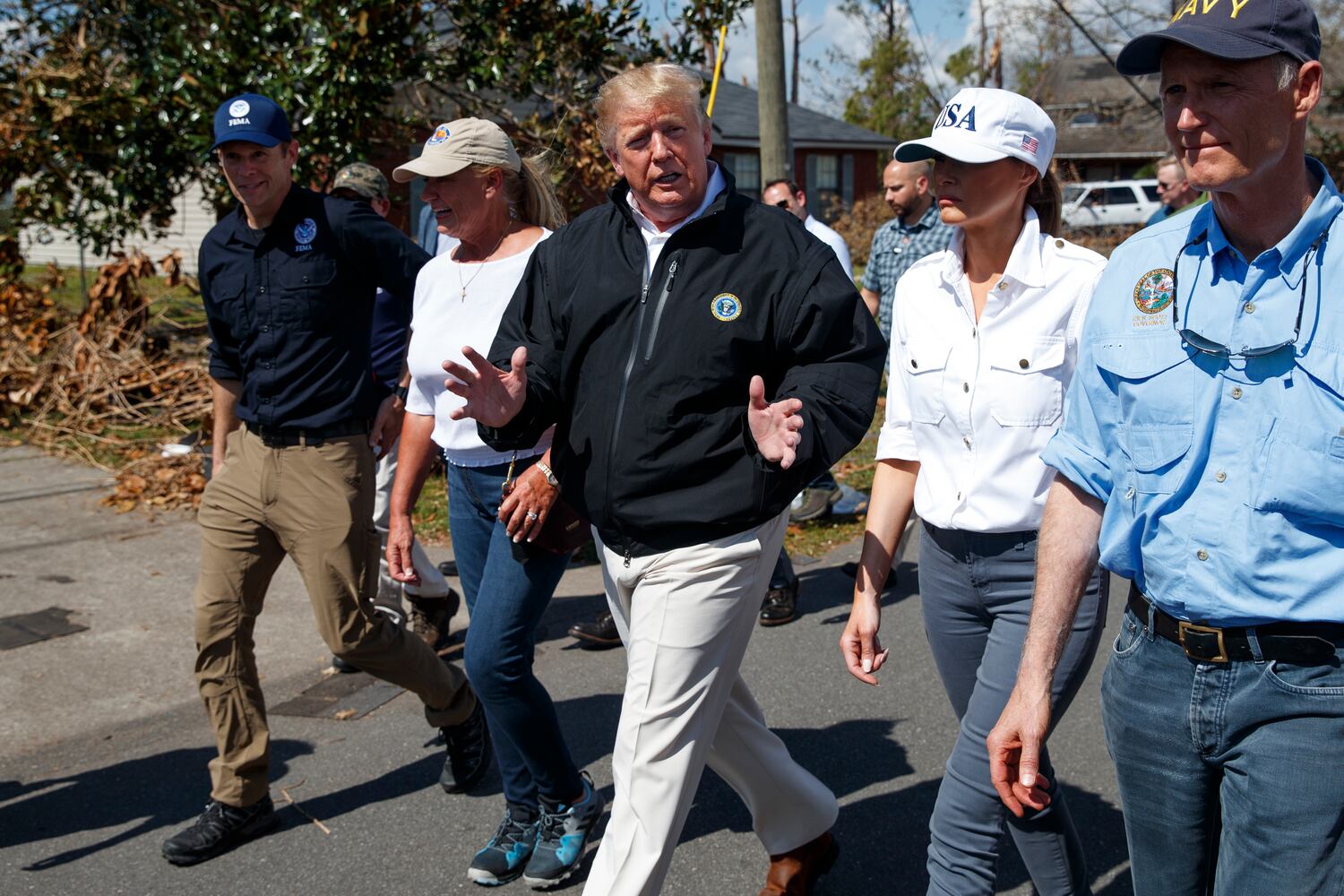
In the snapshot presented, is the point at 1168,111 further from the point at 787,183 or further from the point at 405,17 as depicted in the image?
→ the point at 405,17

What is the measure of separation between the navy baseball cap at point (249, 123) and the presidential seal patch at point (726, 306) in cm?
195

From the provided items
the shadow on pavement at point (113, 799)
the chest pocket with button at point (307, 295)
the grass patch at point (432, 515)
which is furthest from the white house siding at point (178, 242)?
the chest pocket with button at point (307, 295)

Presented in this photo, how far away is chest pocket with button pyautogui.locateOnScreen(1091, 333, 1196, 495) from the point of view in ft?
6.82

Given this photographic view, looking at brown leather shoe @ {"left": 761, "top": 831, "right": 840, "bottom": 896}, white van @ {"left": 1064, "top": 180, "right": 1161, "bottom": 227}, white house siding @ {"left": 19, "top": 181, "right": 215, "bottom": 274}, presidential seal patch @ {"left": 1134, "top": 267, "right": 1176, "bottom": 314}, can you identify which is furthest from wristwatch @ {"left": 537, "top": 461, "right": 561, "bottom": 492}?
white van @ {"left": 1064, "top": 180, "right": 1161, "bottom": 227}

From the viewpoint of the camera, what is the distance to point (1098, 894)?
3.54m

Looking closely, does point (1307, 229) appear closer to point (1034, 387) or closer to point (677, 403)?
point (1034, 387)

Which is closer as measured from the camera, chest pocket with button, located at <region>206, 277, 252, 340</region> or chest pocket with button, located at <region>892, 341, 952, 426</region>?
chest pocket with button, located at <region>892, 341, 952, 426</region>

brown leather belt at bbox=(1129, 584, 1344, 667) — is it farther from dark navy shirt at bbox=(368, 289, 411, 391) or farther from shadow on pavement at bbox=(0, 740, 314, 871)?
dark navy shirt at bbox=(368, 289, 411, 391)

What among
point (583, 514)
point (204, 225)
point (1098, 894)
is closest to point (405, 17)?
point (583, 514)

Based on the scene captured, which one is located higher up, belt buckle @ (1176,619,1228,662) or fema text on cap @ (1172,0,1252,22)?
fema text on cap @ (1172,0,1252,22)

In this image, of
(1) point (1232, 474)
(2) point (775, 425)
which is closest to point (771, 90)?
(2) point (775, 425)

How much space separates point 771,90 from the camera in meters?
8.83

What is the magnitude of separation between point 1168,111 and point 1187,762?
3.66 ft

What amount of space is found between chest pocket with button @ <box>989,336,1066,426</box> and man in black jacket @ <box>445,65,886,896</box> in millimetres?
304
